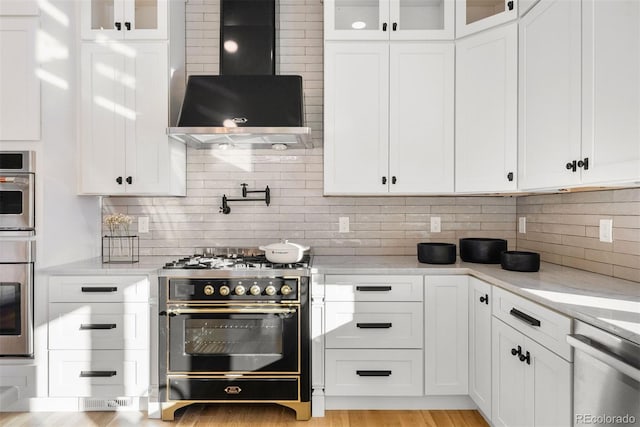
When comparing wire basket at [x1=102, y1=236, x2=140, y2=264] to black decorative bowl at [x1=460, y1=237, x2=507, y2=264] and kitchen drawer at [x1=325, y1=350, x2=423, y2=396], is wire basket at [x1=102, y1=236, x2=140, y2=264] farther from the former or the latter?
black decorative bowl at [x1=460, y1=237, x2=507, y2=264]

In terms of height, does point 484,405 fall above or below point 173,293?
below

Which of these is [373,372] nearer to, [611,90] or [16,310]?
[611,90]

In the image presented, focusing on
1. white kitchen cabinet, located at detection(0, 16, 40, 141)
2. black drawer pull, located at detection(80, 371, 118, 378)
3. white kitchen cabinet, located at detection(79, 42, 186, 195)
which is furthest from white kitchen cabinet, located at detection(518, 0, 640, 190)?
white kitchen cabinet, located at detection(0, 16, 40, 141)

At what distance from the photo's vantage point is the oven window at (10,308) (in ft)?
7.86

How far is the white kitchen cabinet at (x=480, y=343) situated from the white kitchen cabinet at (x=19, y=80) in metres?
2.86

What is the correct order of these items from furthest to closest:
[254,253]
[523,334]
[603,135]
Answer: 1. [254,253]
2. [523,334]
3. [603,135]

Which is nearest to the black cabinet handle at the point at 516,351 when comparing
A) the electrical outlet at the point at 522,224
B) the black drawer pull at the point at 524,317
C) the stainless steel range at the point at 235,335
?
the black drawer pull at the point at 524,317

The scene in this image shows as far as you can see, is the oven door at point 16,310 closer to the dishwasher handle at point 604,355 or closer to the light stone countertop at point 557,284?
the light stone countertop at point 557,284

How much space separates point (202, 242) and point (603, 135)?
2645mm

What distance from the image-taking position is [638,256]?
1904 millimetres

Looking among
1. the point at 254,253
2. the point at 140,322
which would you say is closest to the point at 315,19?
the point at 254,253

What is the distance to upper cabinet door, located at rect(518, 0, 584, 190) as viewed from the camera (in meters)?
1.87

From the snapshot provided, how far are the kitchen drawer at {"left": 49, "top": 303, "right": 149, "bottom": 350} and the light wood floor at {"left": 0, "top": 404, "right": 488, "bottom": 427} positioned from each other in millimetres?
435

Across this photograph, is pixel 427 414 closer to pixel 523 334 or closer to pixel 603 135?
pixel 523 334
